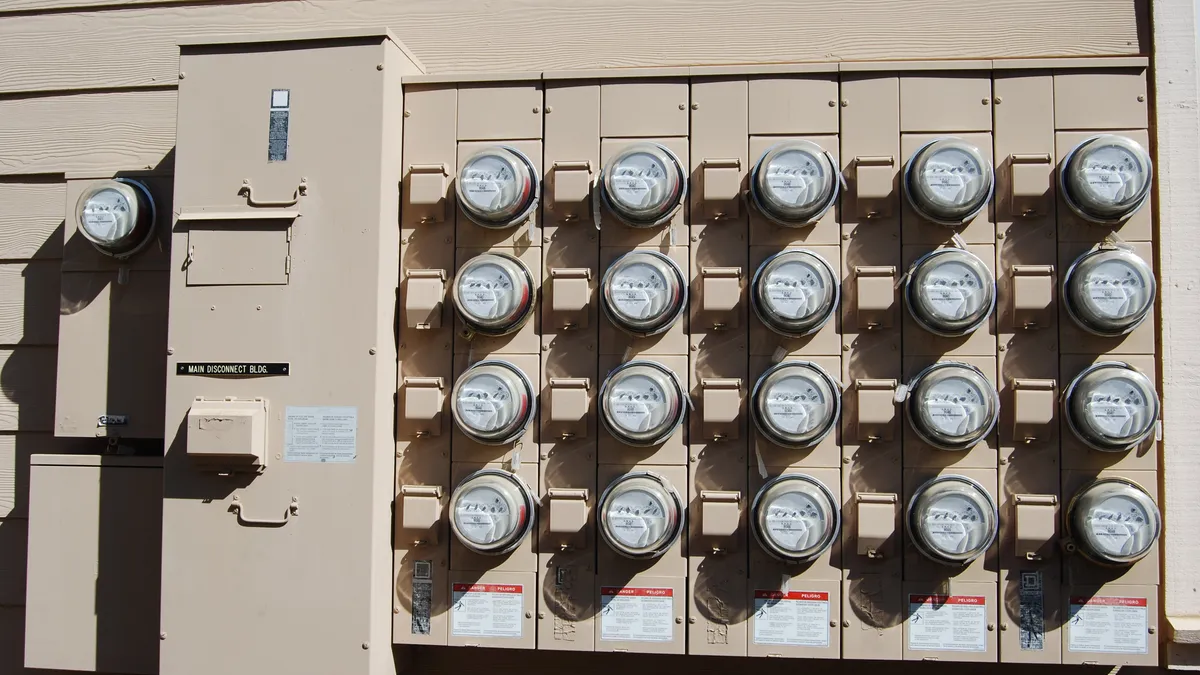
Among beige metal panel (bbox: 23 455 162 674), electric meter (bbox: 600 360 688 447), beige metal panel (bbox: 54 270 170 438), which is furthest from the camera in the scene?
beige metal panel (bbox: 54 270 170 438)

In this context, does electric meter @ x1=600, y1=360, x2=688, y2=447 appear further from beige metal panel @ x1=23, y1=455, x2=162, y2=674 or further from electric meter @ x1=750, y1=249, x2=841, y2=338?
beige metal panel @ x1=23, y1=455, x2=162, y2=674

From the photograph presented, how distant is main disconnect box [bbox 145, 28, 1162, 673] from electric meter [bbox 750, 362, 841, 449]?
0.03 ft

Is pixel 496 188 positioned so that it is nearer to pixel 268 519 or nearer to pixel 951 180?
pixel 268 519

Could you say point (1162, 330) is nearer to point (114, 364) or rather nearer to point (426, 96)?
point (426, 96)

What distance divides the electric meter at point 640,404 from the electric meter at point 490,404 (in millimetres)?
229

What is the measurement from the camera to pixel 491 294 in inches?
89.7

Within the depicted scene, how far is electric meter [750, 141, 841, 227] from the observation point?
222cm

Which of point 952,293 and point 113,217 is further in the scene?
point 113,217

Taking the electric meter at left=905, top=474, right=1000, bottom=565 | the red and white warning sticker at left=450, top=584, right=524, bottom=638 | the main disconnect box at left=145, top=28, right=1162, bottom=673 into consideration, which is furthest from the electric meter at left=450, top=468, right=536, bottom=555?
the electric meter at left=905, top=474, right=1000, bottom=565

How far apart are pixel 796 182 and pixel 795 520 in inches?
34.3

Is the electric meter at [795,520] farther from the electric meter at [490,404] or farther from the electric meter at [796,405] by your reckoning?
the electric meter at [490,404]

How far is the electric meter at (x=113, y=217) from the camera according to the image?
2.52m

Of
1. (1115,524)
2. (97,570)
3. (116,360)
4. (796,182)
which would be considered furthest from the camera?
(116,360)

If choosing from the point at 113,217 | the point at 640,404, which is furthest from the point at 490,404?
the point at 113,217
